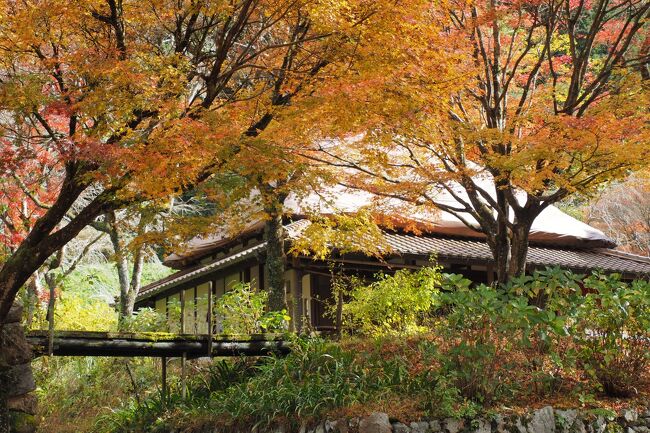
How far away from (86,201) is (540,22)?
682 inches

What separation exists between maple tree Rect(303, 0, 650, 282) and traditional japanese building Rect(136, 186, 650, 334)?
2.27m

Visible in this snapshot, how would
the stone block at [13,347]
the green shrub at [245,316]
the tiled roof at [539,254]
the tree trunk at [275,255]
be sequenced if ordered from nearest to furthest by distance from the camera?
the stone block at [13,347], the green shrub at [245,316], the tree trunk at [275,255], the tiled roof at [539,254]

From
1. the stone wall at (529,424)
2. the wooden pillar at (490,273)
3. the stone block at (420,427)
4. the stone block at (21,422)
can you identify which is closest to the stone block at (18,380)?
the stone block at (21,422)

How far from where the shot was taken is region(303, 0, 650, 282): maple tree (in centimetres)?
1215

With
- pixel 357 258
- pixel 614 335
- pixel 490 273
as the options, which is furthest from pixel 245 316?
pixel 490 273

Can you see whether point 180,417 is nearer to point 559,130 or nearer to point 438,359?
point 438,359

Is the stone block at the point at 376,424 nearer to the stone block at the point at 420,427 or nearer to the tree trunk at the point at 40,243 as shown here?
the stone block at the point at 420,427

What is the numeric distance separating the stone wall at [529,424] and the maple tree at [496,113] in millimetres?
4118

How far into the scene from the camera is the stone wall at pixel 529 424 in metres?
10.5

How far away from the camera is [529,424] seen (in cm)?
1048

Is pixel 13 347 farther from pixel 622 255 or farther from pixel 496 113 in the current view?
pixel 622 255

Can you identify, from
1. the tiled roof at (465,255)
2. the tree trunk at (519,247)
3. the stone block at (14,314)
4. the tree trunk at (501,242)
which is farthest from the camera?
the tiled roof at (465,255)

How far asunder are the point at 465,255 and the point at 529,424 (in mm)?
10263

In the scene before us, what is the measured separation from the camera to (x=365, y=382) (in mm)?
11633
